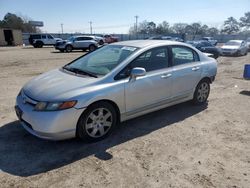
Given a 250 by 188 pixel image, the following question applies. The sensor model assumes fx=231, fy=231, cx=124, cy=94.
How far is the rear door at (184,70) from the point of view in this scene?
4.69 meters

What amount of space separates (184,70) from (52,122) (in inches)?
114

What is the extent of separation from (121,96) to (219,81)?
575 centimetres

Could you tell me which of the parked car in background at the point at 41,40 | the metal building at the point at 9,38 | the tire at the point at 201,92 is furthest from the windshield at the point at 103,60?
the metal building at the point at 9,38

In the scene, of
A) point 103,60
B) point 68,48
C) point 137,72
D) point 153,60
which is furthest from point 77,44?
point 137,72

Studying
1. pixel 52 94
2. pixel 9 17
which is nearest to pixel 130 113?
pixel 52 94

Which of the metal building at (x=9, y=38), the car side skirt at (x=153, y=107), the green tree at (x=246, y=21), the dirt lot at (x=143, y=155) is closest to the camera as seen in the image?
the dirt lot at (x=143, y=155)

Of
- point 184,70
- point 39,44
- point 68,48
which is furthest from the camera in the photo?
point 39,44

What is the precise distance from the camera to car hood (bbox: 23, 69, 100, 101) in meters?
3.36

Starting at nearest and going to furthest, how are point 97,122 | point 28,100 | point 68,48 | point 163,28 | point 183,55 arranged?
point 28,100 → point 97,122 → point 183,55 → point 68,48 → point 163,28

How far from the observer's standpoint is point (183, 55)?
498cm

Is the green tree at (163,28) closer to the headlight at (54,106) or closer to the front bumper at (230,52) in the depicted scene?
the front bumper at (230,52)

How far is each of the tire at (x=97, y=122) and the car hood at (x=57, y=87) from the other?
0.36 metres

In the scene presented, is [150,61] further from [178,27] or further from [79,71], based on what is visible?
[178,27]

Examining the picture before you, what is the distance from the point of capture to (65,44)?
79.3 ft
